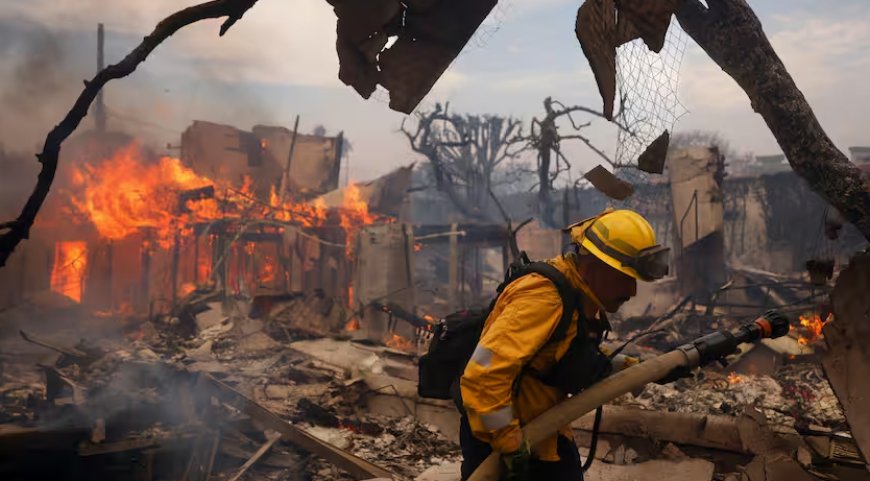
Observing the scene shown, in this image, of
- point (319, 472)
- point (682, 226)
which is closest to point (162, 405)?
point (319, 472)

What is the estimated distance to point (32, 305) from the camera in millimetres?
19016

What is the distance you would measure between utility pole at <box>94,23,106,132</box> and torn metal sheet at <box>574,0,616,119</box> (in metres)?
31.3

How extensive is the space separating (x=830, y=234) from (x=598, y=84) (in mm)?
2240

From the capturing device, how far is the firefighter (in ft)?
8.85

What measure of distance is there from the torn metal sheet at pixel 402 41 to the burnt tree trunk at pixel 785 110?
1.44 meters

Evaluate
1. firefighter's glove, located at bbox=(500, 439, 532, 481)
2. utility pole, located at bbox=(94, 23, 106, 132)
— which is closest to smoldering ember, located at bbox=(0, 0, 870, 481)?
firefighter's glove, located at bbox=(500, 439, 532, 481)

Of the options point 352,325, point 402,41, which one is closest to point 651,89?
point 402,41

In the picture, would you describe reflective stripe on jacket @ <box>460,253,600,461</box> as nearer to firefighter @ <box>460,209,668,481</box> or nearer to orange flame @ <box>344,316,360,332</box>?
firefighter @ <box>460,209,668,481</box>

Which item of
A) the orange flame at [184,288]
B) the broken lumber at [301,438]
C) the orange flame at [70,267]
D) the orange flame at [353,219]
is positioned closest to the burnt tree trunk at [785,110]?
the broken lumber at [301,438]

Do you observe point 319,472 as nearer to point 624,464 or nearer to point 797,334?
point 624,464

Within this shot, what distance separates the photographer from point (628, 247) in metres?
3.00

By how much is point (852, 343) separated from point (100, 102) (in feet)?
110

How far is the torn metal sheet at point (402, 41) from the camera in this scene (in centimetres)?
299

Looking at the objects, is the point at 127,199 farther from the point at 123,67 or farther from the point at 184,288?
the point at 123,67
